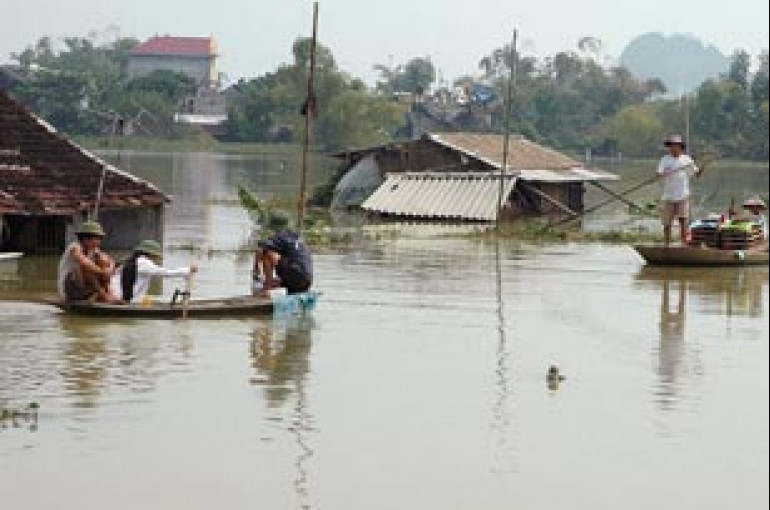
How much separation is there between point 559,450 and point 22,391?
11.9 feet

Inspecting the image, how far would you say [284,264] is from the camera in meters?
14.2

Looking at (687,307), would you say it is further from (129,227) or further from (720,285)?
(129,227)

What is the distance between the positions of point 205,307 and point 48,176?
575 centimetres

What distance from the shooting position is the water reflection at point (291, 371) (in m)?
8.98

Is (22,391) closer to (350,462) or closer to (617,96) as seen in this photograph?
(350,462)

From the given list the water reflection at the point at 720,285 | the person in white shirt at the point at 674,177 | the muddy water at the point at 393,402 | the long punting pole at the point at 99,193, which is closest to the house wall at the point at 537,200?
the person in white shirt at the point at 674,177

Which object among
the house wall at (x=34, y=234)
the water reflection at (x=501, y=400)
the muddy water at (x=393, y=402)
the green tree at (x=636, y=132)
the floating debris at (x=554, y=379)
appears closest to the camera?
the muddy water at (x=393, y=402)

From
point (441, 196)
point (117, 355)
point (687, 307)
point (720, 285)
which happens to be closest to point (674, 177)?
point (720, 285)

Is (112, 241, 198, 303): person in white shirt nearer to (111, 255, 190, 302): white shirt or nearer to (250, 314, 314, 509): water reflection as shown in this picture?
(111, 255, 190, 302): white shirt

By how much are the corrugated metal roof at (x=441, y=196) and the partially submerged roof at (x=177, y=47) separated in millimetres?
89390

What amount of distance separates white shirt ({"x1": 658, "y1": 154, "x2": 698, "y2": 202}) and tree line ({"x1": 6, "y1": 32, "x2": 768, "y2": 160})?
35070mm

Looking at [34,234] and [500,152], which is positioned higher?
[500,152]

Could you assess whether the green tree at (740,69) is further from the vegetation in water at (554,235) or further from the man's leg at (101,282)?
the man's leg at (101,282)

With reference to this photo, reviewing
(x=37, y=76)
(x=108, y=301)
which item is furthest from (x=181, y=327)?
(x=37, y=76)
